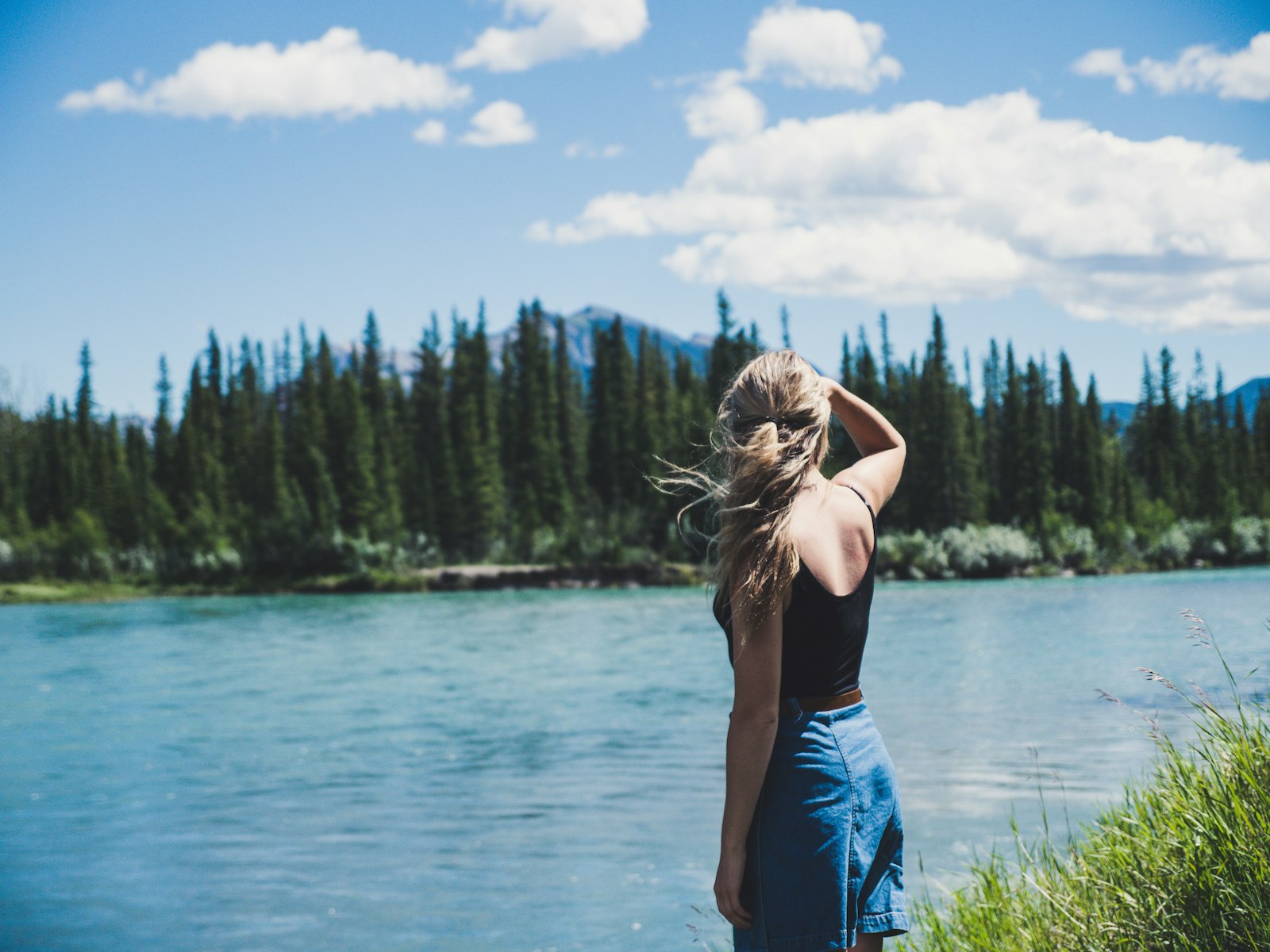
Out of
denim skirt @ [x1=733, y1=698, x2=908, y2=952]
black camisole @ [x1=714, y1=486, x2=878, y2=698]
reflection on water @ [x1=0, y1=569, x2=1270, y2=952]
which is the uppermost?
black camisole @ [x1=714, y1=486, x2=878, y2=698]

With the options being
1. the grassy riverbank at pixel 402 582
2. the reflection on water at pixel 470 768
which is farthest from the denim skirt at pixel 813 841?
the grassy riverbank at pixel 402 582

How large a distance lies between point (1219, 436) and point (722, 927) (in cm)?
8979

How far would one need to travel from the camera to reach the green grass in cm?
343

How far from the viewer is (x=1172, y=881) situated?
3697 mm

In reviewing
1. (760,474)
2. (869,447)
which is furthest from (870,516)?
(869,447)

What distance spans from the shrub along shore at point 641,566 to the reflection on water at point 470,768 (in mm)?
23547

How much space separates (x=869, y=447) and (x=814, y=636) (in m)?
0.83

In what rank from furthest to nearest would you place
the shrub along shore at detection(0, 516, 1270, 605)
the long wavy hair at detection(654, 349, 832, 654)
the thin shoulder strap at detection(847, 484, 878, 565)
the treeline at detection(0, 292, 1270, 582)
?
the treeline at detection(0, 292, 1270, 582)
the shrub along shore at detection(0, 516, 1270, 605)
the thin shoulder strap at detection(847, 484, 878, 565)
the long wavy hair at detection(654, 349, 832, 654)

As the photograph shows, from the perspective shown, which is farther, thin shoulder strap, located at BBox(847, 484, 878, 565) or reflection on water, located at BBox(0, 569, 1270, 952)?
reflection on water, located at BBox(0, 569, 1270, 952)

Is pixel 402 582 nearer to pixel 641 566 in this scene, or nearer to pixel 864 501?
pixel 641 566

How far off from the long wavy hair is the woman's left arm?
4 centimetres

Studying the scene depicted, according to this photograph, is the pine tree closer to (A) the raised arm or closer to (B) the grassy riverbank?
(B) the grassy riverbank

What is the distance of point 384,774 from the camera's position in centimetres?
1580

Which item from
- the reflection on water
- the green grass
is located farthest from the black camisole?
the reflection on water
